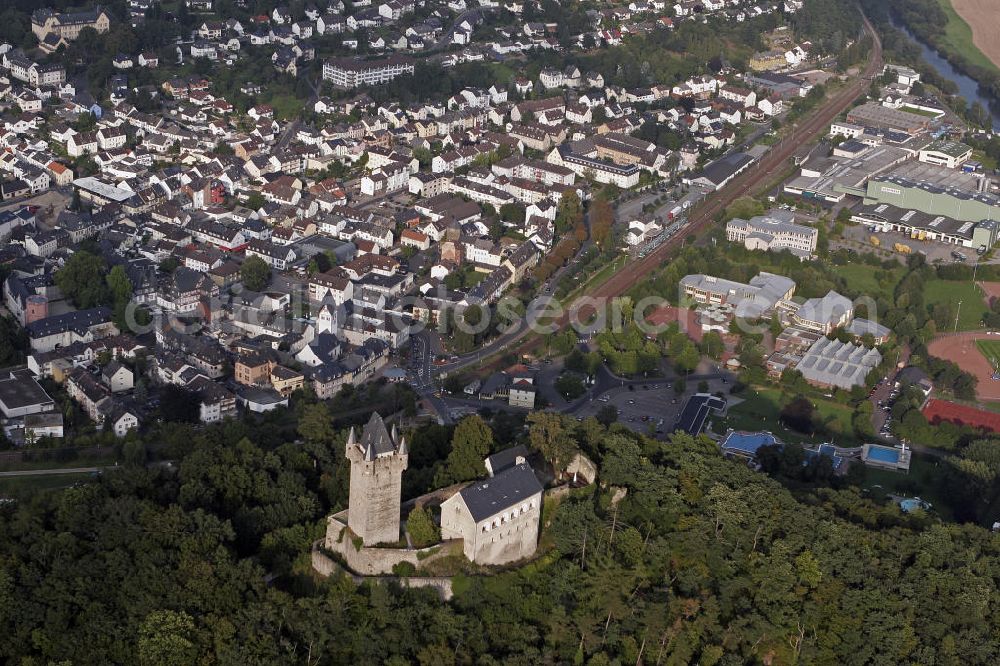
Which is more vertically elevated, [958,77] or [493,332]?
[493,332]

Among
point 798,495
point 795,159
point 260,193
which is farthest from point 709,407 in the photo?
point 795,159

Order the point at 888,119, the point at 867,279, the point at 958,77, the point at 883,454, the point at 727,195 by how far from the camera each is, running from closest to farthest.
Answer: the point at 883,454
the point at 867,279
the point at 727,195
the point at 888,119
the point at 958,77

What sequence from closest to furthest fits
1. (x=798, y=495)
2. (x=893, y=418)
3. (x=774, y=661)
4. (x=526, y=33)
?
(x=774, y=661), (x=798, y=495), (x=893, y=418), (x=526, y=33)

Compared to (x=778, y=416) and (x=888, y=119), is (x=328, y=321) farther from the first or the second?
(x=888, y=119)

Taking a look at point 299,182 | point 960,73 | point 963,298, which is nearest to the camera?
point 963,298

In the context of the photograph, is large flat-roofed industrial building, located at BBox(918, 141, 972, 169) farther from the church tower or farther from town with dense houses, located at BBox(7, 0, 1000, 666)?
the church tower

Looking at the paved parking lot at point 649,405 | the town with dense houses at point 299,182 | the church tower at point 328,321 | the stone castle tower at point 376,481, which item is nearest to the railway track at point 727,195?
the town with dense houses at point 299,182

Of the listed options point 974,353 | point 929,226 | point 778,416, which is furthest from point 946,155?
point 778,416

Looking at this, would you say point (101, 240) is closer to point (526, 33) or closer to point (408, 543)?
point (408, 543)
